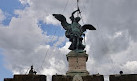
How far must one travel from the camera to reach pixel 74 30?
1600 centimetres

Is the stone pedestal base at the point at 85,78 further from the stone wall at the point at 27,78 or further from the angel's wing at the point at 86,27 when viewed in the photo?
the angel's wing at the point at 86,27

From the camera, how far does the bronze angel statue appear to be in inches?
622

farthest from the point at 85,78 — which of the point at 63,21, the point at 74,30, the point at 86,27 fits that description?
the point at 63,21

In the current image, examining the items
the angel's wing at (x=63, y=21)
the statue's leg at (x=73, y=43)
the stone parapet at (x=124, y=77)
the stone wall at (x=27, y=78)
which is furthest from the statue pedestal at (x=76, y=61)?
the stone wall at (x=27, y=78)

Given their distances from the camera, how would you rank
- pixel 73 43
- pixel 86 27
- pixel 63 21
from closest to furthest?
pixel 73 43 < pixel 63 21 < pixel 86 27

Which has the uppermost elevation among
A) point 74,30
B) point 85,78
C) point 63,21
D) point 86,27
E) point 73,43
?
point 63,21

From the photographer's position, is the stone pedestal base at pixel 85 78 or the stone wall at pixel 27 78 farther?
the stone pedestal base at pixel 85 78

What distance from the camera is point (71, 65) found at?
48.2ft

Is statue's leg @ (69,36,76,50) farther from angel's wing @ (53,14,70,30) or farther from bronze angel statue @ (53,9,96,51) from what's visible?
angel's wing @ (53,14,70,30)

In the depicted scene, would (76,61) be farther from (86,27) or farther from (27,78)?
(27,78)

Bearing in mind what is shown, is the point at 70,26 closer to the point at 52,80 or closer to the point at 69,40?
the point at 69,40

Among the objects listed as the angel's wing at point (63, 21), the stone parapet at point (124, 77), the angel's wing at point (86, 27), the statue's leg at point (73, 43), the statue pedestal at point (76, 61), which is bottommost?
the stone parapet at point (124, 77)

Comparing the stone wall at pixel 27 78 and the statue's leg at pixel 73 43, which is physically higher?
the statue's leg at pixel 73 43

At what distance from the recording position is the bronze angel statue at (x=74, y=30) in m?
15.8
